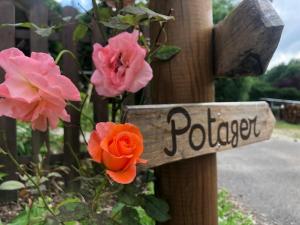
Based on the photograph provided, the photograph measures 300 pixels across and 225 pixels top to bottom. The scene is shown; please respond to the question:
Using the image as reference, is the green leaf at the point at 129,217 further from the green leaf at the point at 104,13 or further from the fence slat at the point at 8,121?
the fence slat at the point at 8,121

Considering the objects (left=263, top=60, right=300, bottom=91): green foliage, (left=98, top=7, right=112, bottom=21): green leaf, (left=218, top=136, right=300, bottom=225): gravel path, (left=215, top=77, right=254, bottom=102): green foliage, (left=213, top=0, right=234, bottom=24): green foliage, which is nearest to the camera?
(left=98, top=7, right=112, bottom=21): green leaf

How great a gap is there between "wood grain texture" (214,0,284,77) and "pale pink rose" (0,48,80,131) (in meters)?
0.49

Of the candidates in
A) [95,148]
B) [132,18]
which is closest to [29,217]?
[95,148]

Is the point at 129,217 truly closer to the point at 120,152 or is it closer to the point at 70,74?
the point at 120,152

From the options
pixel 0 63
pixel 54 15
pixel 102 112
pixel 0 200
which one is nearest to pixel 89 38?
pixel 54 15

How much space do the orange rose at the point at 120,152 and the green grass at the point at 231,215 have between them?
2.09 metres

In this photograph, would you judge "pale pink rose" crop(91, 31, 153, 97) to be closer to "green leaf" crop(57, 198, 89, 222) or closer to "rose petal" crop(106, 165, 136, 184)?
"rose petal" crop(106, 165, 136, 184)

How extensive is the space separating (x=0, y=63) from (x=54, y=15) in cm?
281

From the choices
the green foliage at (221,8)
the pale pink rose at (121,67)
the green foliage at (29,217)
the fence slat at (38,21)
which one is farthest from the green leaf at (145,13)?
the green foliage at (221,8)

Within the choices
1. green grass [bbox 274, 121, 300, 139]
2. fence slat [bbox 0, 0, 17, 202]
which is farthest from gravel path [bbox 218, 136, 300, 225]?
green grass [bbox 274, 121, 300, 139]

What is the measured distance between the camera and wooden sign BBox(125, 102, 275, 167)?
3.51 feet

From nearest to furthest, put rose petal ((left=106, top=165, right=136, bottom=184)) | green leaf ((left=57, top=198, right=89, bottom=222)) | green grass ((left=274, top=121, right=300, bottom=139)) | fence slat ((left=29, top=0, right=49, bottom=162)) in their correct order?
1. rose petal ((left=106, top=165, right=136, bottom=184))
2. green leaf ((left=57, top=198, right=89, bottom=222))
3. fence slat ((left=29, top=0, right=49, bottom=162))
4. green grass ((left=274, top=121, right=300, bottom=139))

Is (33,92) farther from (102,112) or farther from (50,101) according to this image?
(102,112)

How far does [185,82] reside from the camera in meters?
Result: 1.26
